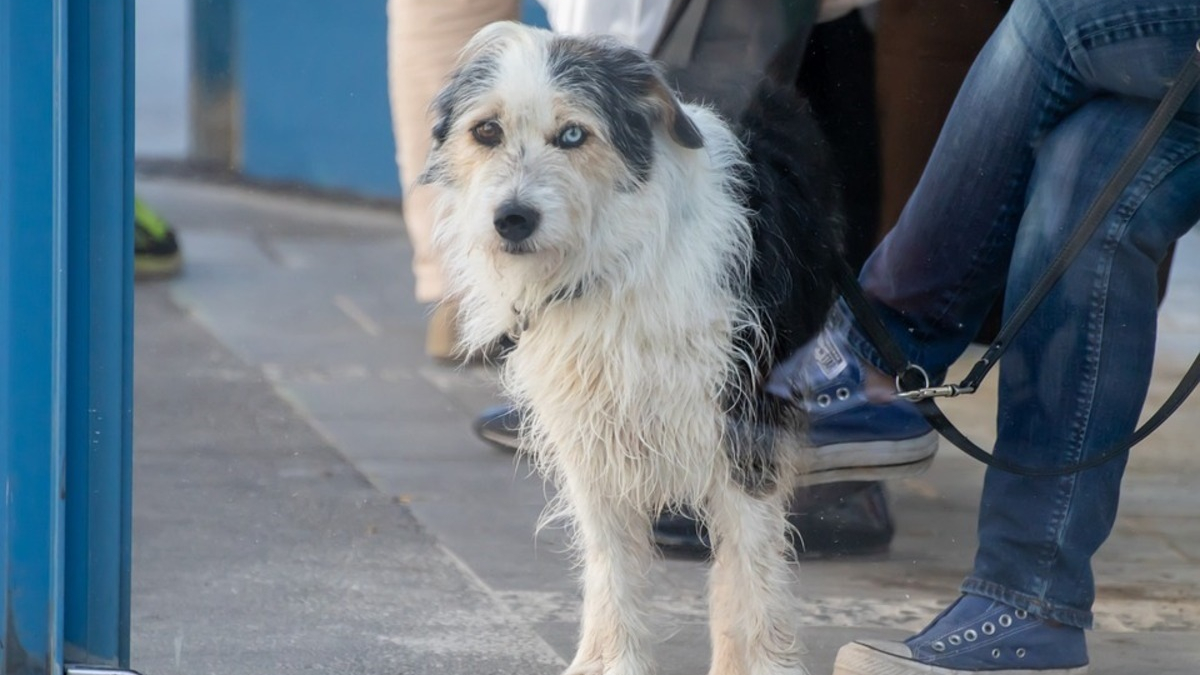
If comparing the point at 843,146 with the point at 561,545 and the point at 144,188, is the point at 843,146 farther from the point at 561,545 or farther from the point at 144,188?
the point at 144,188

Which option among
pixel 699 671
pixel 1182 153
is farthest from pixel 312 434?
pixel 1182 153

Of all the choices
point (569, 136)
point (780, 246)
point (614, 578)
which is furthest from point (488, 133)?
point (614, 578)

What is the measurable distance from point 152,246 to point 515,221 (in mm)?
1385

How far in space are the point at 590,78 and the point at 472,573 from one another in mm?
1214

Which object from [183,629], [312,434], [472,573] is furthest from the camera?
[312,434]

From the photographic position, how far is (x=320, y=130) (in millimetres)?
3268

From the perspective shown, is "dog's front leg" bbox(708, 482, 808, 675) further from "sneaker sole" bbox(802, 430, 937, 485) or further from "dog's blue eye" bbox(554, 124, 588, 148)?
"dog's blue eye" bbox(554, 124, 588, 148)

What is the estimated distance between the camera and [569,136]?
2246 millimetres

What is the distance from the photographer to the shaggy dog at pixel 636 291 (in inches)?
89.0

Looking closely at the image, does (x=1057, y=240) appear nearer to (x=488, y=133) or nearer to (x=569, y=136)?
(x=569, y=136)

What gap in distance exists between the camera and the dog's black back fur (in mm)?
2457

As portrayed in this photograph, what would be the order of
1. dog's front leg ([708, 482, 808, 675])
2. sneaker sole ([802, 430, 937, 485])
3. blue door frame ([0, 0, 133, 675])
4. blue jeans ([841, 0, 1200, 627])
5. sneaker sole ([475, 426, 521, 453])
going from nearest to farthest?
1. blue door frame ([0, 0, 133, 675])
2. blue jeans ([841, 0, 1200, 627])
3. dog's front leg ([708, 482, 808, 675])
4. sneaker sole ([802, 430, 937, 485])
5. sneaker sole ([475, 426, 521, 453])

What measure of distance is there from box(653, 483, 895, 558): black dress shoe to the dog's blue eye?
677 mm

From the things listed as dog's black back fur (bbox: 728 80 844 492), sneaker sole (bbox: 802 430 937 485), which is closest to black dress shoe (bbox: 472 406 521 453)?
dog's black back fur (bbox: 728 80 844 492)
